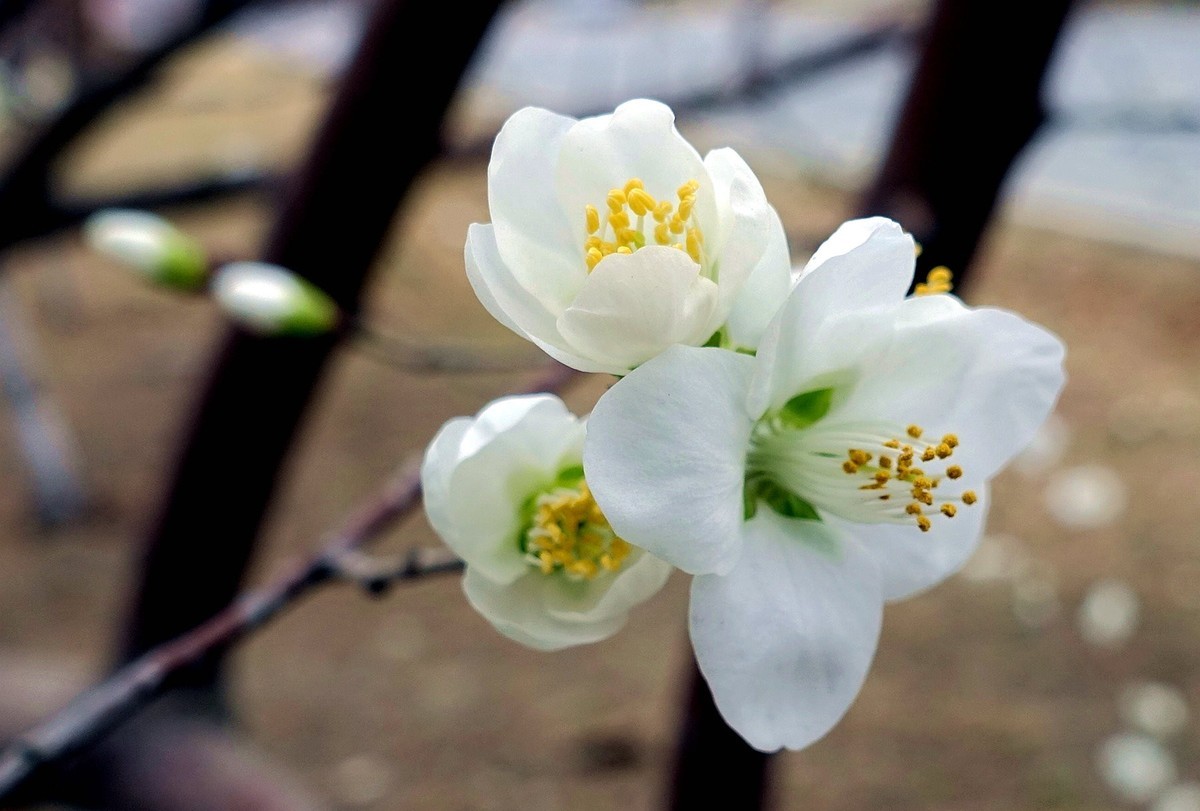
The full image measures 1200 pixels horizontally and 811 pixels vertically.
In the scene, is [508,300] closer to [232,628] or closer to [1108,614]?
[232,628]

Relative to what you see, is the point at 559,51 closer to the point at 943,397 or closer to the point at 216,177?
the point at 216,177

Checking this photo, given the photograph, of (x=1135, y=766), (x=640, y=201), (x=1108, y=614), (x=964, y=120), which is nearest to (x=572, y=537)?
(x=640, y=201)

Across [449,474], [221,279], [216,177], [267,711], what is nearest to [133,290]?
[267,711]

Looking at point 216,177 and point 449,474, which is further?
point 216,177

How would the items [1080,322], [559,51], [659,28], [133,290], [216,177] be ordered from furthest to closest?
[559,51] < [659,28] < [133,290] < [1080,322] < [216,177]

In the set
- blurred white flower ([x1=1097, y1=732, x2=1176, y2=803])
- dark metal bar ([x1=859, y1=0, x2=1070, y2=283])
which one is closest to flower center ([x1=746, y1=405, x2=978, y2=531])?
dark metal bar ([x1=859, y1=0, x2=1070, y2=283])

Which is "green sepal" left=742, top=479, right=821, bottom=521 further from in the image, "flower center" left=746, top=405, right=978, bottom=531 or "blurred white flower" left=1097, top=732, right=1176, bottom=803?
"blurred white flower" left=1097, top=732, right=1176, bottom=803

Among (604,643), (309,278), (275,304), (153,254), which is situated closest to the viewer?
(275,304)
